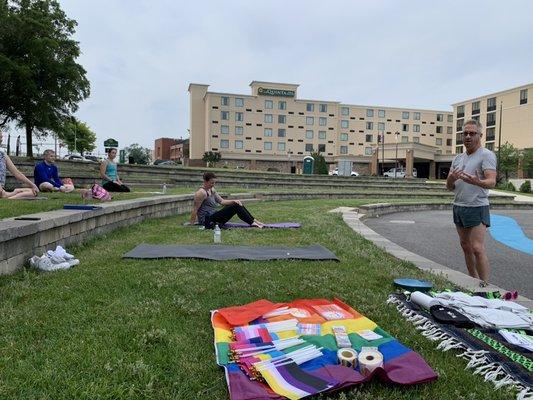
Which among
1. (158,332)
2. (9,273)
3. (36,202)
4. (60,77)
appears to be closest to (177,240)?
(36,202)

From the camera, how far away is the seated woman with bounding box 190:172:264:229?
918 centimetres

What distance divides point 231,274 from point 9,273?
89.2 inches

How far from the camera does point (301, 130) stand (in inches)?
3125

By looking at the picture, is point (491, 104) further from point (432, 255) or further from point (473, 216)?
point (473, 216)

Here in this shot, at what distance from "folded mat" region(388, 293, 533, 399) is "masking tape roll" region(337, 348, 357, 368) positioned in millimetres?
746

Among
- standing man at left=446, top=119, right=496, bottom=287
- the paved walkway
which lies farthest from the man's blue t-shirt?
standing man at left=446, top=119, right=496, bottom=287

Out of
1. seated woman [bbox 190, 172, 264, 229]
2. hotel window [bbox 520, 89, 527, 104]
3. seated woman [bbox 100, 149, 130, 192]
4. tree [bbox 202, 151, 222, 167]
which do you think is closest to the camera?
seated woman [bbox 190, 172, 264, 229]

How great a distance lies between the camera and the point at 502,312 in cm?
358

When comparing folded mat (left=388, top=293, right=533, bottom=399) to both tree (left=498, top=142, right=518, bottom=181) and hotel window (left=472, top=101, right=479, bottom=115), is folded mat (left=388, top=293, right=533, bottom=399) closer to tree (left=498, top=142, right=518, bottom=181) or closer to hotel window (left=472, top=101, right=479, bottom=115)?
tree (left=498, top=142, right=518, bottom=181)

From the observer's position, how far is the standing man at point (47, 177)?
9.94 meters

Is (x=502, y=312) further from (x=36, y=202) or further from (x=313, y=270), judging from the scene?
(x=36, y=202)

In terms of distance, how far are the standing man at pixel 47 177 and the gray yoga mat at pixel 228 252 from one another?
4.60 meters

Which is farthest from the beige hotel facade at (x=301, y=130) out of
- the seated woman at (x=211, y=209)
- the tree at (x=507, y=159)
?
the seated woman at (x=211, y=209)

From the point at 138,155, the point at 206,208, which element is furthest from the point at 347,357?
the point at 138,155
